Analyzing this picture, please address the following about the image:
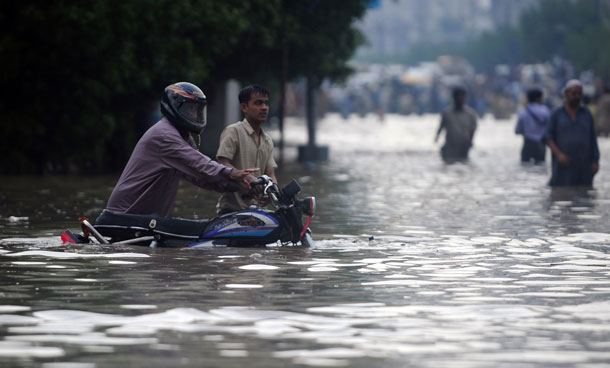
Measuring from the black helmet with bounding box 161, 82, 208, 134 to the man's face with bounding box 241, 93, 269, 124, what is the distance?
18.3 inches

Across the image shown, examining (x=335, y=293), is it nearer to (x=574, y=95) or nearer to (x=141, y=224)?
(x=141, y=224)

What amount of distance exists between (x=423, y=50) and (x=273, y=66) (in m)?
123

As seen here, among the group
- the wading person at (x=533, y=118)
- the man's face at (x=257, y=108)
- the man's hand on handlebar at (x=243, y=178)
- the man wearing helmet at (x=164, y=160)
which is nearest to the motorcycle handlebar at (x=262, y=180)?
the man's hand on handlebar at (x=243, y=178)

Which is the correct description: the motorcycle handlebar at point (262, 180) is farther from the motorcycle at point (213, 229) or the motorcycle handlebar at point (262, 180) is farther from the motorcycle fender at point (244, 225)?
the motorcycle fender at point (244, 225)

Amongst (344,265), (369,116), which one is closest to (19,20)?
(344,265)

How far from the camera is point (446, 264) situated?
37.8ft

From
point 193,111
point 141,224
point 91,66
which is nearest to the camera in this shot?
point 141,224

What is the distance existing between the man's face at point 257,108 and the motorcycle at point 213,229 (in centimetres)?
73

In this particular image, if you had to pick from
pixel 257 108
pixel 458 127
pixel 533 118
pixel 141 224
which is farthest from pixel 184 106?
pixel 458 127

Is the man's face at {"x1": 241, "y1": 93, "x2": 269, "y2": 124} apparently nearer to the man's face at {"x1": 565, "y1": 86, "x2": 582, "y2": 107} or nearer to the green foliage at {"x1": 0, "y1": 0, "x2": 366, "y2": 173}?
the man's face at {"x1": 565, "y1": 86, "x2": 582, "y2": 107}

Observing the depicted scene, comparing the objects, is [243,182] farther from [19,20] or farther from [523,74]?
[523,74]

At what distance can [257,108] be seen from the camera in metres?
12.6

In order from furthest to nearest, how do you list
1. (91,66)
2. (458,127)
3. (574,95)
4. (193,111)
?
(458,127) → (91,66) → (574,95) → (193,111)

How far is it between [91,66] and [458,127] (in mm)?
8904
